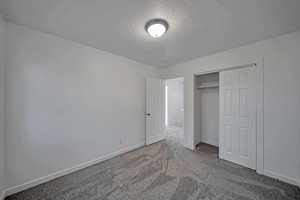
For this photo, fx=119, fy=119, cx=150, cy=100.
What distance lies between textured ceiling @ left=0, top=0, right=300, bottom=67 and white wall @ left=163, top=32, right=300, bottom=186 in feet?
0.74

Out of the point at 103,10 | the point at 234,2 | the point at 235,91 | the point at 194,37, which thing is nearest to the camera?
the point at 234,2

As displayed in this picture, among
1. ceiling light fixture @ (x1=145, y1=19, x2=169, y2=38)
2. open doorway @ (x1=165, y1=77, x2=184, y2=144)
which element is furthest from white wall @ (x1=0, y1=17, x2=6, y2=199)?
open doorway @ (x1=165, y1=77, x2=184, y2=144)

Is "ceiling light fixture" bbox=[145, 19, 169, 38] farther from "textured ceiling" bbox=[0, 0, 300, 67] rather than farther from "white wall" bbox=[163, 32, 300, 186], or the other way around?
"white wall" bbox=[163, 32, 300, 186]

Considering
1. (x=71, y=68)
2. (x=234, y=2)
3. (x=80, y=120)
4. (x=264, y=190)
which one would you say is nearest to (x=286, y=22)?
(x=234, y=2)

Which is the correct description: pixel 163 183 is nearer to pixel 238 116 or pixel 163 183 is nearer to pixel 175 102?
pixel 238 116

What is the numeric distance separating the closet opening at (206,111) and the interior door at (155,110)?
3.74 feet

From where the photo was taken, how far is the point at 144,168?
7.89 feet

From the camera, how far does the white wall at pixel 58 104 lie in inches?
69.8

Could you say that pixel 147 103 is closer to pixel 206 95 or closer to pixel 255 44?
pixel 206 95

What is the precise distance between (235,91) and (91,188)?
10.9ft

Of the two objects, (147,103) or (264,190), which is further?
(147,103)

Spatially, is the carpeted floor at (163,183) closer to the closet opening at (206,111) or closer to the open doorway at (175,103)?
the closet opening at (206,111)

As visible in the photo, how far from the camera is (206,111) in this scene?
3.83 m

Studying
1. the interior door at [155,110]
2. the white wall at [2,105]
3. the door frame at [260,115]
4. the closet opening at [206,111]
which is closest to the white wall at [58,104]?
the white wall at [2,105]
